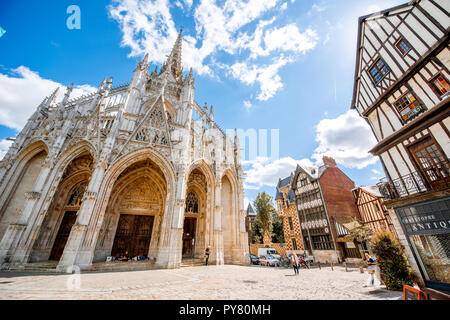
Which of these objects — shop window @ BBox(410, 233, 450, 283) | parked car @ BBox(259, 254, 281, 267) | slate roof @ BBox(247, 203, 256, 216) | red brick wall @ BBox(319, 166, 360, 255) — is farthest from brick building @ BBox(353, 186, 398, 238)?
slate roof @ BBox(247, 203, 256, 216)

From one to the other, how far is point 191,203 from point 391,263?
540 inches

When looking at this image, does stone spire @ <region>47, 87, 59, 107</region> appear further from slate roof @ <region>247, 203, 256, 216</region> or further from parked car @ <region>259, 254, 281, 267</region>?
slate roof @ <region>247, 203, 256, 216</region>

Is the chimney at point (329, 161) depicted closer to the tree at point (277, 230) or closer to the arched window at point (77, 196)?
the tree at point (277, 230)

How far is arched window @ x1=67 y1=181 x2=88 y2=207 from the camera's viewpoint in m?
13.5

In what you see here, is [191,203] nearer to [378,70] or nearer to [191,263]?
[191,263]

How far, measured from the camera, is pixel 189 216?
15656 millimetres

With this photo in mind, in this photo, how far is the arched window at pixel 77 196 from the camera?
13539mm

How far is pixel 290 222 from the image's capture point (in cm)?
2481

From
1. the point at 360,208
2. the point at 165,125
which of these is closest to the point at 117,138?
the point at 165,125

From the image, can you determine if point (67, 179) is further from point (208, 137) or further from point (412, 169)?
point (412, 169)

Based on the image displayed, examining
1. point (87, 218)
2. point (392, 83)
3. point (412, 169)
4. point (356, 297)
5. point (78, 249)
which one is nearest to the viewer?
point (356, 297)

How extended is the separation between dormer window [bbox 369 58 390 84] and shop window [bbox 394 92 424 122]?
72.8 inches

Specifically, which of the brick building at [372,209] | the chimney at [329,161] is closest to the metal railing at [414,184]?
the brick building at [372,209]

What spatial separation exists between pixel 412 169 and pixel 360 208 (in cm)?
1581
